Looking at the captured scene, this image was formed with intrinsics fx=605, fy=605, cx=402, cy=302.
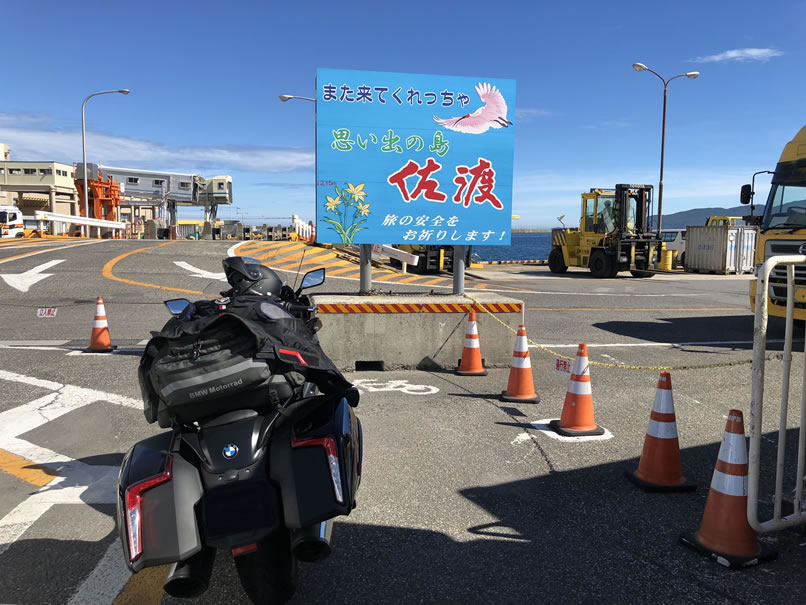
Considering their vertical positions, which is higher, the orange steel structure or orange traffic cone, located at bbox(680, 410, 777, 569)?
the orange steel structure

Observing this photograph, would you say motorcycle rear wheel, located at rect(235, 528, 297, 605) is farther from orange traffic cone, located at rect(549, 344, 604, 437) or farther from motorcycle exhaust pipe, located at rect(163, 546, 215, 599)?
orange traffic cone, located at rect(549, 344, 604, 437)

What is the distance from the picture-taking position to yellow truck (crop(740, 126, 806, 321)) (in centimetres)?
943

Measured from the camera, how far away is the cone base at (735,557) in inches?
126

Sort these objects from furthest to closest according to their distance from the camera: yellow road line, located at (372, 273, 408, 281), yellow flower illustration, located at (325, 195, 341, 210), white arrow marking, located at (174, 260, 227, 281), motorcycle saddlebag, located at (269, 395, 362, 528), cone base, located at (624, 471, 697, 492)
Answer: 1. yellow road line, located at (372, 273, 408, 281)
2. white arrow marking, located at (174, 260, 227, 281)
3. yellow flower illustration, located at (325, 195, 341, 210)
4. cone base, located at (624, 471, 697, 492)
5. motorcycle saddlebag, located at (269, 395, 362, 528)

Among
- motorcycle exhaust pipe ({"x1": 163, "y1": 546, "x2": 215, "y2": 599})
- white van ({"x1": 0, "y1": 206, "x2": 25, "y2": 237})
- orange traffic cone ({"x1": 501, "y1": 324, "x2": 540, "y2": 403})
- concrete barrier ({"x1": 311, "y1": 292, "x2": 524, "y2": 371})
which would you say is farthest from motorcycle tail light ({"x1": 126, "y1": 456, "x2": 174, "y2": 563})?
white van ({"x1": 0, "y1": 206, "x2": 25, "y2": 237})

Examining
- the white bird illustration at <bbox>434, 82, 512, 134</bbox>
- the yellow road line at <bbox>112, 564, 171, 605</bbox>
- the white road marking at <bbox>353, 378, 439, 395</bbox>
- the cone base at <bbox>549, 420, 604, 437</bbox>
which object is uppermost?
the white bird illustration at <bbox>434, 82, 512, 134</bbox>

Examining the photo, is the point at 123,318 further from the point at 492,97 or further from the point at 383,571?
the point at 383,571

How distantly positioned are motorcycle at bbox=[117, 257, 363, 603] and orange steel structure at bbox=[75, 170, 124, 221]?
3984cm

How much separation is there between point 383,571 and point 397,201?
622 centimetres

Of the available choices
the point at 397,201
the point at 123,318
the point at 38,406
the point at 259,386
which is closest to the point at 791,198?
the point at 397,201

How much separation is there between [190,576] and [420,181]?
22.8 feet

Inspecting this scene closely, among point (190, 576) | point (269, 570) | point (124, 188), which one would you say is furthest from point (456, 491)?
point (124, 188)

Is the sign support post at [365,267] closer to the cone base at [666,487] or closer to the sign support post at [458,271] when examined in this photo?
the sign support post at [458,271]

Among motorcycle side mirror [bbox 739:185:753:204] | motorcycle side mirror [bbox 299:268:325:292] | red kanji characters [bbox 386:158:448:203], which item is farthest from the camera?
motorcycle side mirror [bbox 739:185:753:204]
